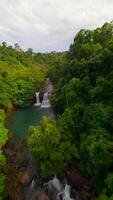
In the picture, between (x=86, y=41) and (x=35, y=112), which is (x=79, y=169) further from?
(x=35, y=112)

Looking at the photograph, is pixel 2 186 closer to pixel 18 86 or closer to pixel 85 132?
pixel 85 132

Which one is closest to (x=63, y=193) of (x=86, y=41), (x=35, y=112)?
(x=86, y=41)

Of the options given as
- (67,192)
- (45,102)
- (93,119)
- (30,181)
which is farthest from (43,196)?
(45,102)

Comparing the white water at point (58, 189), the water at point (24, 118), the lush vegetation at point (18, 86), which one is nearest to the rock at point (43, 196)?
the white water at point (58, 189)

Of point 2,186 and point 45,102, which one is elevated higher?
point 2,186

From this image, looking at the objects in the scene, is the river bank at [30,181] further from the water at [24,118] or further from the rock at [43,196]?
the water at [24,118]

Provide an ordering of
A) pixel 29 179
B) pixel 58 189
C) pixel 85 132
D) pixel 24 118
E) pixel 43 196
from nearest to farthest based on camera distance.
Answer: pixel 43 196 → pixel 58 189 → pixel 85 132 → pixel 29 179 → pixel 24 118
